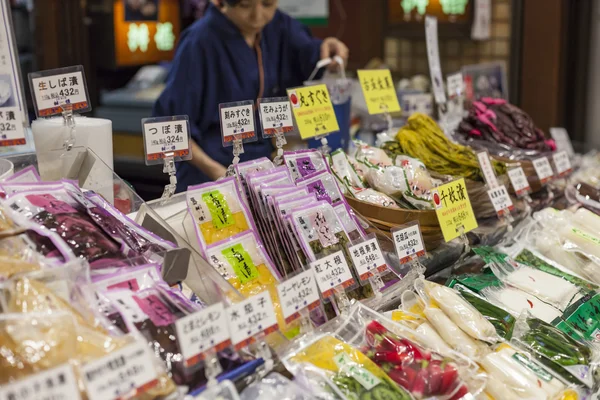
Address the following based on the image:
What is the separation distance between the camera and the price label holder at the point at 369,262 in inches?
59.8

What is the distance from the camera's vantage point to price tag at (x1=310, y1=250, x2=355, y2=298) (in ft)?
4.61

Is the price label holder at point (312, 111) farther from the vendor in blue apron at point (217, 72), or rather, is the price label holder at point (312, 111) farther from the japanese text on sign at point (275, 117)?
the vendor in blue apron at point (217, 72)

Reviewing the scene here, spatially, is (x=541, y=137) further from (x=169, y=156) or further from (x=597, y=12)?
(x=597, y=12)

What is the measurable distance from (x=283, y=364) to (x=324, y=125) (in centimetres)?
97

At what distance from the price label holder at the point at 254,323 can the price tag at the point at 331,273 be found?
7.0 inches

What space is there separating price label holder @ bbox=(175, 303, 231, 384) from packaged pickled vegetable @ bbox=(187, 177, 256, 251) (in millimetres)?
357

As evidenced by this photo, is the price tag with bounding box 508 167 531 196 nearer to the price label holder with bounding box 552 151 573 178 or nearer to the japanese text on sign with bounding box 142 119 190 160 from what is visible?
the price label holder with bounding box 552 151 573 178

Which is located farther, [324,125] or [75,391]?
[324,125]

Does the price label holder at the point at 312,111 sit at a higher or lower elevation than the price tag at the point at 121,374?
higher

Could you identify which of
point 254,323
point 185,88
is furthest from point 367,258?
point 185,88

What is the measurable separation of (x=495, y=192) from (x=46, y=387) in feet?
5.36

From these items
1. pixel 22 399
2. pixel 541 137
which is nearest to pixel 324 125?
pixel 541 137

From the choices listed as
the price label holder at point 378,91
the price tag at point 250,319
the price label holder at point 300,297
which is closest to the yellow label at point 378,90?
the price label holder at point 378,91

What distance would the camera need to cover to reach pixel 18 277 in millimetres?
1084
